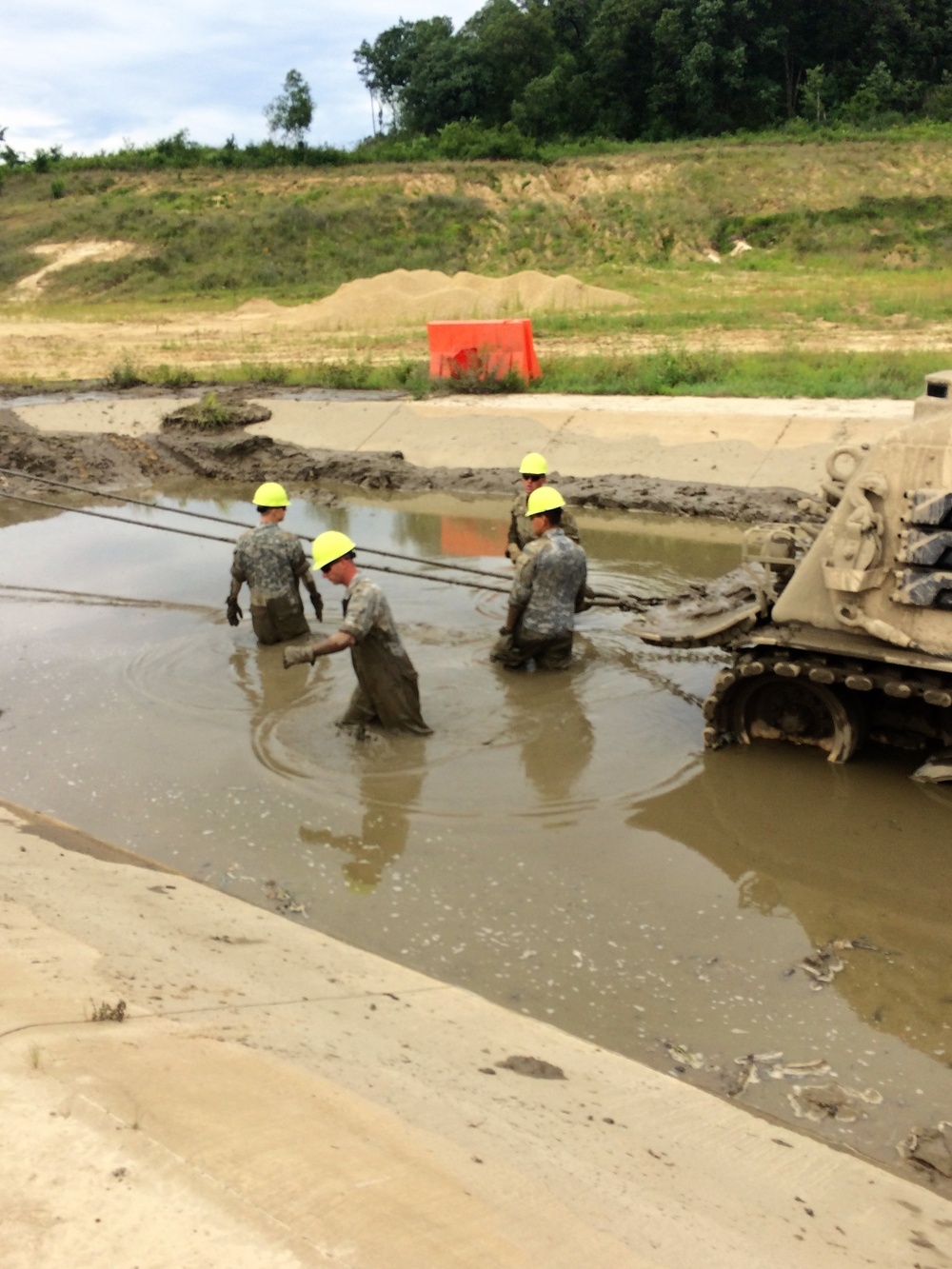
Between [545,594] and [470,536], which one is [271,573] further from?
[470,536]

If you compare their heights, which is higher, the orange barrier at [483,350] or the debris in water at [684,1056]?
the orange barrier at [483,350]

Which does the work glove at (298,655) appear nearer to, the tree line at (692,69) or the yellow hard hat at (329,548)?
the yellow hard hat at (329,548)

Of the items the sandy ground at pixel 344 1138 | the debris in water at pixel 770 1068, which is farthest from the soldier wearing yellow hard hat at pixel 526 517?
the sandy ground at pixel 344 1138

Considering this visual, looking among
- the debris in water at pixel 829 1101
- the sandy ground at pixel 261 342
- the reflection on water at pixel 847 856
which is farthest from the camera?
the sandy ground at pixel 261 342

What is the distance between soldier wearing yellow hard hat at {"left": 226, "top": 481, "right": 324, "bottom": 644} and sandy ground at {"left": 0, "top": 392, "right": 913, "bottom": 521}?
6025 mm

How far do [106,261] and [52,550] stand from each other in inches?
1092

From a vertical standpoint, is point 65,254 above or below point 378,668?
above

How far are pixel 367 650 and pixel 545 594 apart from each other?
6.00 ft

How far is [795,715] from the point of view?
8.52 metres

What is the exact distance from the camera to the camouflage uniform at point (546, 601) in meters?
9.66

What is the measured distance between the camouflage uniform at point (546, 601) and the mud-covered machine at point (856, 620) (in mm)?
1079

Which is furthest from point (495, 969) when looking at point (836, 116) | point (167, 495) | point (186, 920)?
point (836, 116)

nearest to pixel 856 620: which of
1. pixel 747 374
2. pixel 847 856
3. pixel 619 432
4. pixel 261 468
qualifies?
pixel 847 856

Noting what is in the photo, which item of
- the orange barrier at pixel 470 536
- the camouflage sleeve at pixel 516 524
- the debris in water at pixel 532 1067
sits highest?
the camouflage sleeve at pixel 516 524
